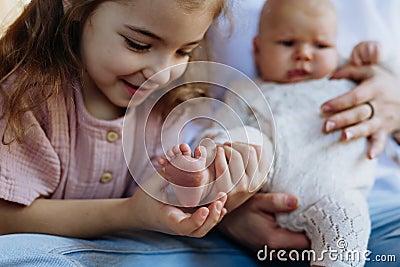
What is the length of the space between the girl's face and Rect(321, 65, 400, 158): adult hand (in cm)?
21

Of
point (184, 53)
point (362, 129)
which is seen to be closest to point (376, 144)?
point (362, 129)

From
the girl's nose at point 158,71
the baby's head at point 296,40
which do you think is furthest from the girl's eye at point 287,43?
the girl's nose at point 158,71

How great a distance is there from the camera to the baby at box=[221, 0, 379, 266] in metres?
0.62

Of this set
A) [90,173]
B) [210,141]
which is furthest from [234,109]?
[90,173]

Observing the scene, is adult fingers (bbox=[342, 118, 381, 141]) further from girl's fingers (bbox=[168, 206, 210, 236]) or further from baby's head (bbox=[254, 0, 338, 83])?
girl's fingers (bbox=[168, 206, 210, 236])

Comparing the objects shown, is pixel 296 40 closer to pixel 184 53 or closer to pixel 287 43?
pixel 287 43

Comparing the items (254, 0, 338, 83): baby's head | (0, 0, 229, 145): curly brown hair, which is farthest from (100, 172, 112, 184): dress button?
(254, 0, 338, 83): baby's head

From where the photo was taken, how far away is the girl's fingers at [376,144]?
71 centimetres

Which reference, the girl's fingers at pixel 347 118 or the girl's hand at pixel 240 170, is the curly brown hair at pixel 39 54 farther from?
the girl's fingers at pixel 347 118

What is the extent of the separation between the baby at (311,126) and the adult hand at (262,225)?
0.01 metres

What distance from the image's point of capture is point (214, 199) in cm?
55

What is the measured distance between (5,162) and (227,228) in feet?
0.81

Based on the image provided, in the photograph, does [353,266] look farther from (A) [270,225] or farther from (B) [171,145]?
(B) [171,145]

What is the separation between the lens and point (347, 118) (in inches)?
28.0
